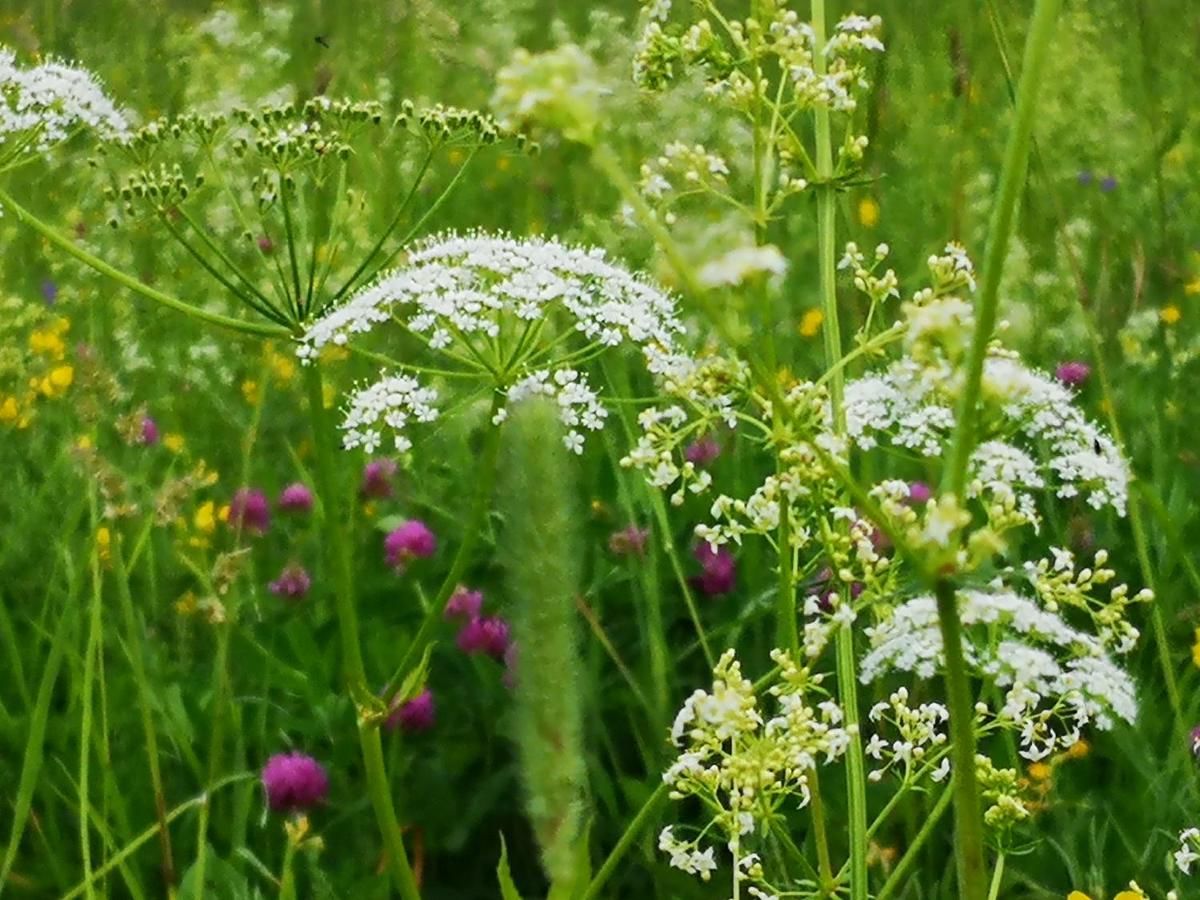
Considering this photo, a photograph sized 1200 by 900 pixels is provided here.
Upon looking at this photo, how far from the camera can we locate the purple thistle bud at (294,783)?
199cm

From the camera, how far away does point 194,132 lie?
76.4 inches

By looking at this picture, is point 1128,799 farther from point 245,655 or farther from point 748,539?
point 245,655

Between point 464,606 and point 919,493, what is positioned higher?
point 919,493

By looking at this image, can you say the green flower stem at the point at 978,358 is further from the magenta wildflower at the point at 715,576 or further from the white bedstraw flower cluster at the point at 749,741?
the magenta wildflower at the point at 715,576

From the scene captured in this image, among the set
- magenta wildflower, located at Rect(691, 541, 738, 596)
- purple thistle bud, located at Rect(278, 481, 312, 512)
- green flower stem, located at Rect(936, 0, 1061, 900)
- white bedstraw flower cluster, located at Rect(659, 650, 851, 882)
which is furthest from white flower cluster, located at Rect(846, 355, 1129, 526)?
purple thistle bud, located at Rect(278, 481, 312, 512)

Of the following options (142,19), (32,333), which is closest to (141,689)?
(32,333)

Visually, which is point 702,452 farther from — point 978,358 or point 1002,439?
point 978,358

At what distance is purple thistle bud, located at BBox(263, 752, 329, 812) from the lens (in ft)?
6.53

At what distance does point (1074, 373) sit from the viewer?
292 centimetres

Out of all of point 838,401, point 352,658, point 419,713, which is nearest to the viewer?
point 838,401

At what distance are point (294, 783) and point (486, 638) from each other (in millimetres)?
351

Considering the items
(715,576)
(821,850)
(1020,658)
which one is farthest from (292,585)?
(1020,658)

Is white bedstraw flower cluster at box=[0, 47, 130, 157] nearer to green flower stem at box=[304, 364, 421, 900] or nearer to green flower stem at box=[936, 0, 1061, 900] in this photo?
green flower stem at box=[304, 364, 421, 900]

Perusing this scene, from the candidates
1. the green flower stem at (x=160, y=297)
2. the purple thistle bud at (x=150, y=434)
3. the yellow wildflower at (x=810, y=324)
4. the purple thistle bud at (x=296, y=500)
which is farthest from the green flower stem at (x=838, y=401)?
the yellow wildflower at (x=810, y=324)
